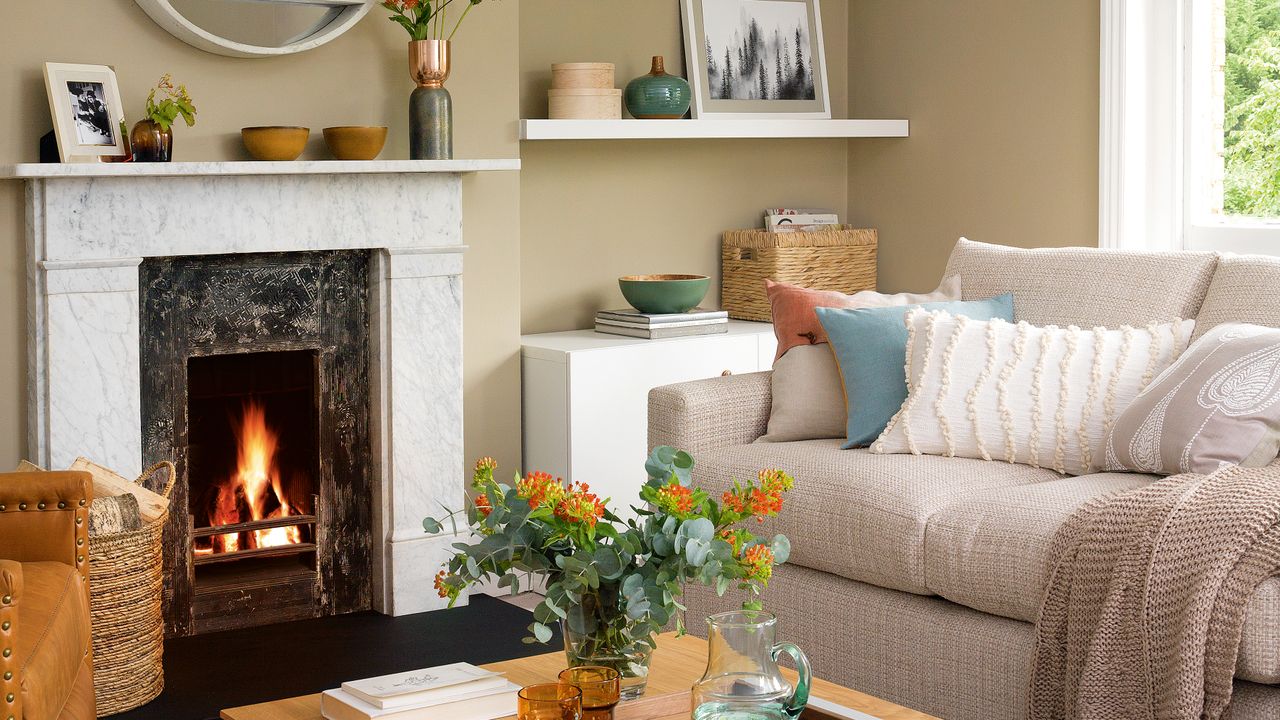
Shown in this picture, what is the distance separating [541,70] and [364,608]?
69.1 inches

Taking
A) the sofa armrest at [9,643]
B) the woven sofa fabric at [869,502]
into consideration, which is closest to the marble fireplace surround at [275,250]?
the woven sofa fabric at [869,502]

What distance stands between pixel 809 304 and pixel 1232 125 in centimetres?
167

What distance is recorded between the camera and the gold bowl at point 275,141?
340 centimetres

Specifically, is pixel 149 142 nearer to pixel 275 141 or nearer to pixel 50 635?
pixel 275 141

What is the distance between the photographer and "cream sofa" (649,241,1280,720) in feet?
8.16

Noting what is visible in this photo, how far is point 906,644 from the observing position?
2.67 metres

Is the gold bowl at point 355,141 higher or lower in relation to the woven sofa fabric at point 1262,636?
higher

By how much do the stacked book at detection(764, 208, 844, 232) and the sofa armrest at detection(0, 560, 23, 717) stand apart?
317 cm

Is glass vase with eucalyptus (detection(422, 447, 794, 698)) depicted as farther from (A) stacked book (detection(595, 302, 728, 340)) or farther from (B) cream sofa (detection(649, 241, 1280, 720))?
(A) stacked book (detection(595, 302, 728, 340))

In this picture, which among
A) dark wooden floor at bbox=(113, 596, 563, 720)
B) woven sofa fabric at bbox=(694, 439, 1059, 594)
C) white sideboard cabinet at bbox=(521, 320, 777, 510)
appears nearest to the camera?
woven sofa fabric at bbox=(694, 439, 1059, 594)

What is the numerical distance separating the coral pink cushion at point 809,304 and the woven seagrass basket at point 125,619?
1.55 metres

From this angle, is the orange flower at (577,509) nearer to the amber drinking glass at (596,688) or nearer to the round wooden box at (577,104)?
the amber drinking glass at (596,688)

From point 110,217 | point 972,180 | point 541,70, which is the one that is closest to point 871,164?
point 972,180

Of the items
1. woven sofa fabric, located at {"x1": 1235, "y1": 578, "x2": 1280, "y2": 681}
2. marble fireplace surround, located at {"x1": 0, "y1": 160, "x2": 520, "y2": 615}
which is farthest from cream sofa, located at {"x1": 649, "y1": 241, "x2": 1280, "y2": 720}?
marble fireplace surround, located at {"x1": 0, "y1": 160, "x2": 520, "y2": 615}
